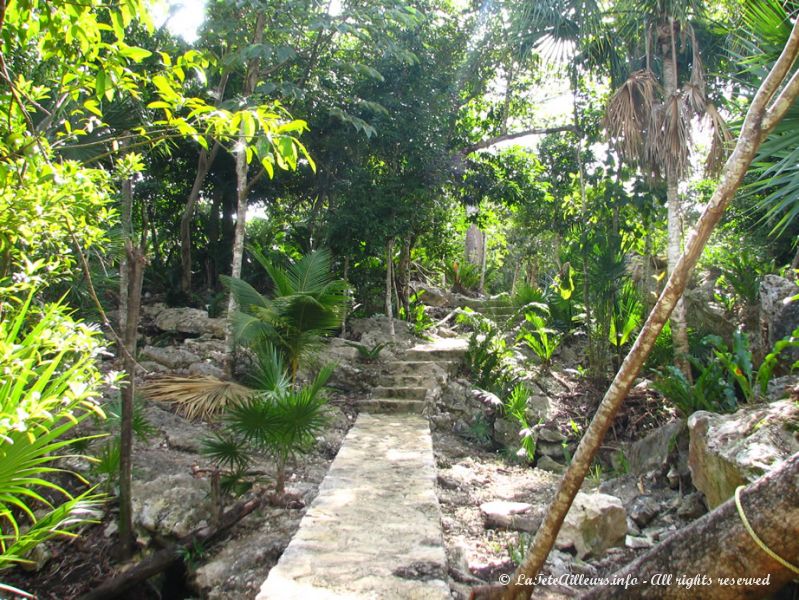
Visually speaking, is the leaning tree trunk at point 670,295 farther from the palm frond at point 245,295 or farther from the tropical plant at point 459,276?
the tropical plant at point 459,276

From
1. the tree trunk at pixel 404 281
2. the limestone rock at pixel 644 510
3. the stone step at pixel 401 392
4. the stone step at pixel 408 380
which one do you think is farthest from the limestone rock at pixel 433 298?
the limestone rock at pixel 644 510

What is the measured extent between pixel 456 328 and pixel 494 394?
4.03 m

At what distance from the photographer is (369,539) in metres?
2.90

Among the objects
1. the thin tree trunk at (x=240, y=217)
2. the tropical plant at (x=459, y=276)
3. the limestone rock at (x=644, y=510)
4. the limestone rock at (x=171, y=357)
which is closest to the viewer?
the limestone rock at (x=644, y=510)

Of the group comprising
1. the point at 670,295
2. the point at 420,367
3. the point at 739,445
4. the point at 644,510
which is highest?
the point at 670,295

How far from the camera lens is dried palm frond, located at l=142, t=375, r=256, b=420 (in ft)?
16.3

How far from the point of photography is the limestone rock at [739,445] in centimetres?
286

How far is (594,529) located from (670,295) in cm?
226

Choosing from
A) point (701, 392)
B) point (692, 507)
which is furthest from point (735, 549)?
point (701, 392)

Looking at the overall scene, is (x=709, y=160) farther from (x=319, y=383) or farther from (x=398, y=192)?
(x=319, y=383)

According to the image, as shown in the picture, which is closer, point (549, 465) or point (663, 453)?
point (663, 453)

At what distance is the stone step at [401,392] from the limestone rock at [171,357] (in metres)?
2.41

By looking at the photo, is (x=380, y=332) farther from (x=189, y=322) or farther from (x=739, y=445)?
(x=739, y=445)

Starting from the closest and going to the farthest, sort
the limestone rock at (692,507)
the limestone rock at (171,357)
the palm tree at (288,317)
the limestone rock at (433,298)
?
the limestone rock at (692,507)
the palm tree at (288,317)
the limestone rock at (171,357)
the limestone rock at (433,298)
